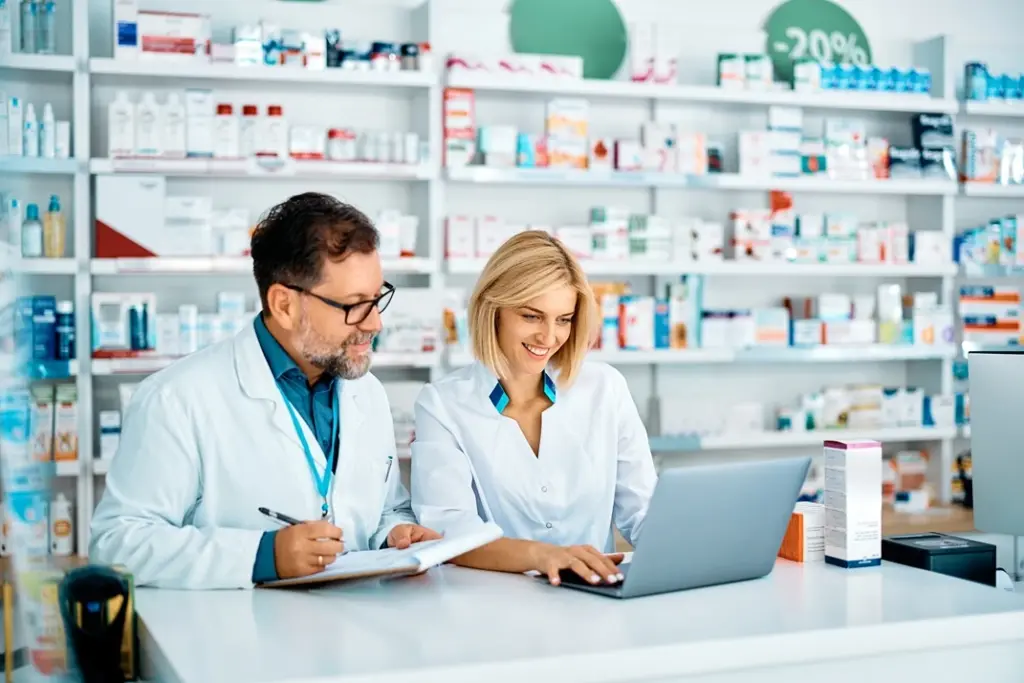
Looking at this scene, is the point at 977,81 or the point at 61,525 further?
the point at 977,81

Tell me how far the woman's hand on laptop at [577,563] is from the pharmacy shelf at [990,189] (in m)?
4.17

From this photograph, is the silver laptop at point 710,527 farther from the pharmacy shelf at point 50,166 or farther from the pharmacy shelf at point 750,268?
the pharmacy shelf at point 50,166

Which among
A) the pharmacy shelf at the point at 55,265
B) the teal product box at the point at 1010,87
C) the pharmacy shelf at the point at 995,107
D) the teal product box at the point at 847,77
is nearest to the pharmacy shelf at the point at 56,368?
the pharmacy shelf at the point at 55,265

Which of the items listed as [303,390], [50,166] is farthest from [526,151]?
[303,390]

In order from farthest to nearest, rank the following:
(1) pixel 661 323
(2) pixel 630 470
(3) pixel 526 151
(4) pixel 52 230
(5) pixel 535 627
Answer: (1) pixel 661 323 → (3) pixel 526 151 → (4) pixel 52 230 → (2) pixel 630 470 → (5) pixel 535 627

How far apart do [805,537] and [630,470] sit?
19.6 inches

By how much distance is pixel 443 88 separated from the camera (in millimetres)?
4984

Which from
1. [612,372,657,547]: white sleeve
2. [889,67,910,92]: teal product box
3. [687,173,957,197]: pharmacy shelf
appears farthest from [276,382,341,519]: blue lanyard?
[889,67,910,92]: teal product box

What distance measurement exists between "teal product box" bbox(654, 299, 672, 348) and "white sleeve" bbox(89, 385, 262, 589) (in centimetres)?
321

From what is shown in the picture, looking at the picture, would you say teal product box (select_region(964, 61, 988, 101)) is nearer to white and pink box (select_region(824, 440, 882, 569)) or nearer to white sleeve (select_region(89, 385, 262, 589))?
white and pink box (select_region(824, 440, 882, 569))

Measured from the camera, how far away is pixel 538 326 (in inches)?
104

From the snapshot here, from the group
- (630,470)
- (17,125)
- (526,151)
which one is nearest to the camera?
(630,470)

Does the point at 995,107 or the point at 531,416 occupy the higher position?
the point at 995,107

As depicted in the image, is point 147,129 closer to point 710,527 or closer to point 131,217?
point 131,217
